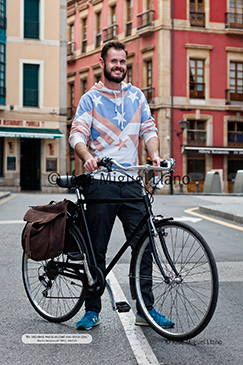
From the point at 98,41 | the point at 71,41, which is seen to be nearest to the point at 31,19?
the point at 98,41

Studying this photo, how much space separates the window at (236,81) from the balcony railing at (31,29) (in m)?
12.8

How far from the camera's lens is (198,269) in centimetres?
320

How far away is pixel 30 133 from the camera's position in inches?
1101

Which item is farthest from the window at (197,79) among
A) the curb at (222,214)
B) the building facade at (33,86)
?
the curb at (222,214)

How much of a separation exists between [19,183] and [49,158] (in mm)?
2141

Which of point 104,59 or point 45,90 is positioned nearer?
point 104,59

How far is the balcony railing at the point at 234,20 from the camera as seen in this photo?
33.2m

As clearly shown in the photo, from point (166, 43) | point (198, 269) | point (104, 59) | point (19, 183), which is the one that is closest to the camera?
point (198, 269)

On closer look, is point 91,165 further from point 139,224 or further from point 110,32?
point 110,32

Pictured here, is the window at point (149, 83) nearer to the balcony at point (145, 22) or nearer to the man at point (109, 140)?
the balcony at point (145, 22)

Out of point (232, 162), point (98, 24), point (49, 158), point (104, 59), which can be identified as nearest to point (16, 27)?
point (49, 158)

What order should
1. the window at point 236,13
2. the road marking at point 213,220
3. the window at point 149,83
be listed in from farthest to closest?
the window at point 236,13, the window at point 149,83, the road marking at point 213,220

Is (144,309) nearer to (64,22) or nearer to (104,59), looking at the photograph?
(104,59)

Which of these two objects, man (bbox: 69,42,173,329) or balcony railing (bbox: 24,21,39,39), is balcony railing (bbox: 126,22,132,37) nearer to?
balcony railing (bbox: 24,21,39,39)
